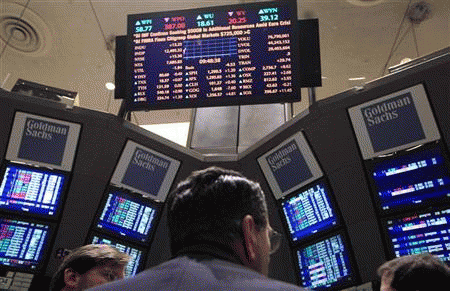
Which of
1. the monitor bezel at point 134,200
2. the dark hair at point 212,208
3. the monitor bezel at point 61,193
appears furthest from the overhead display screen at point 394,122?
the monitor bezel at point 61,193

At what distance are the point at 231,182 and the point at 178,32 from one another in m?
2.61

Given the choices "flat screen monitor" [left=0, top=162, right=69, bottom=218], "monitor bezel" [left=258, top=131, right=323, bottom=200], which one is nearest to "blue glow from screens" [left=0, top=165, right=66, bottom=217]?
"flat screen monitor" [left=0, top=162, right=69, bottom=218]

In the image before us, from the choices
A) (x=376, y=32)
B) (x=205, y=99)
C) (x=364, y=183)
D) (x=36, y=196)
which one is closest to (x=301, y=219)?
(x=364, y=183)

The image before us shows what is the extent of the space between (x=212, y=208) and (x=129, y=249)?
8.50 ft

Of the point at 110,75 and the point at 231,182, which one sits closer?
the point at 231,182

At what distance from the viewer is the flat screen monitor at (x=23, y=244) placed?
10.9ft

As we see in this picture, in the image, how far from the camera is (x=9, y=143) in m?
3.41

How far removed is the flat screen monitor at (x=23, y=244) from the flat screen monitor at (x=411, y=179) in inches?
87.0

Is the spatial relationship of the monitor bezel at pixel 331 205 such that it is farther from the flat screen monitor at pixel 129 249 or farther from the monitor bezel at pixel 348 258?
the flat screen monitor at pixel 129 249

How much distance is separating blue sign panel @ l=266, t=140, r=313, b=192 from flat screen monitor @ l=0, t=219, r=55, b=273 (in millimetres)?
1641

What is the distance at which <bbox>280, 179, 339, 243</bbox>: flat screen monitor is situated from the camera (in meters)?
3.19

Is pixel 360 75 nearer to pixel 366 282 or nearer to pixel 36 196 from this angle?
pixel 366 282

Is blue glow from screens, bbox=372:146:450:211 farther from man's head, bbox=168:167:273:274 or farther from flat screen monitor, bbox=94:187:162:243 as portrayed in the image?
man's head, bbox=168:167:273:274

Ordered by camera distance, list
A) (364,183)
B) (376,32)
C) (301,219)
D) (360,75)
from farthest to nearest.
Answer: (360,75) → (376,32) → (301,219) → (364,183)
